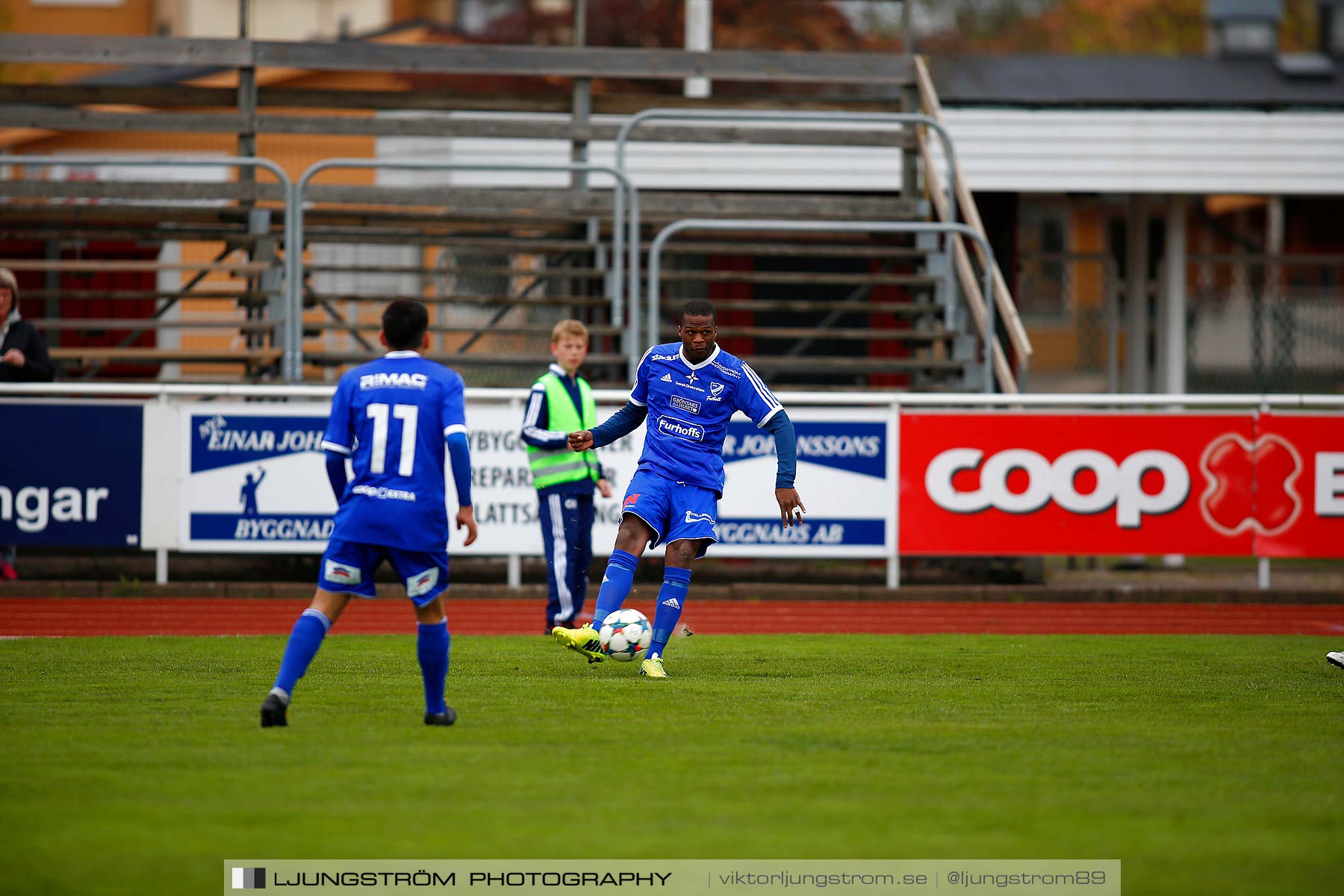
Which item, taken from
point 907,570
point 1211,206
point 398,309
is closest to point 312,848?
point 398,309

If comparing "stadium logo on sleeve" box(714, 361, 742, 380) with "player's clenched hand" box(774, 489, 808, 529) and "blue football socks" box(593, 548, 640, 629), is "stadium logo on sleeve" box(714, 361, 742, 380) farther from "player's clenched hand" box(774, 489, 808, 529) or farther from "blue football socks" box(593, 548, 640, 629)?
"blue football socks" box(593, 548, 640, 629)

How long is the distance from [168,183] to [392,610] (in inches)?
241

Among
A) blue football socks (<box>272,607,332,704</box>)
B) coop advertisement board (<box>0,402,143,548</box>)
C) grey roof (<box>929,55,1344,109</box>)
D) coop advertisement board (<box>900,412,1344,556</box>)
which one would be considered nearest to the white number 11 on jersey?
blue football socks (<box>272,607,332,704</box>)

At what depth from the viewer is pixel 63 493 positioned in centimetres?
1346

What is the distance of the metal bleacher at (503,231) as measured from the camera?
15945 mm

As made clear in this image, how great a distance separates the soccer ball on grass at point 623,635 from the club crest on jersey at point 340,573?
1987 millimetres

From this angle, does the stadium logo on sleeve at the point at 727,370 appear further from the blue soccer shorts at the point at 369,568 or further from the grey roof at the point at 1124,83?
the grey roof at the point at 1124,83

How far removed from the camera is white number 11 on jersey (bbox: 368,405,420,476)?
679 centimetres

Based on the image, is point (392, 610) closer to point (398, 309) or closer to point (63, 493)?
point (63, 493)

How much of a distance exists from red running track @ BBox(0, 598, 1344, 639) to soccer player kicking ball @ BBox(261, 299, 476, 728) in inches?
186

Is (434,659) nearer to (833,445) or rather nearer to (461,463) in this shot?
(461,463)

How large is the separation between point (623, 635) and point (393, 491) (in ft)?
7.14

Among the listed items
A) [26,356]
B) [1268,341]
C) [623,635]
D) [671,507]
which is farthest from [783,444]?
[1268,341]

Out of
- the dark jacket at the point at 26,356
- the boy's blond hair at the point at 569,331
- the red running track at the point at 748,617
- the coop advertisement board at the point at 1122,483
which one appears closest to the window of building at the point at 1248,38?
the coop advertisement board at the point at 1122,483
